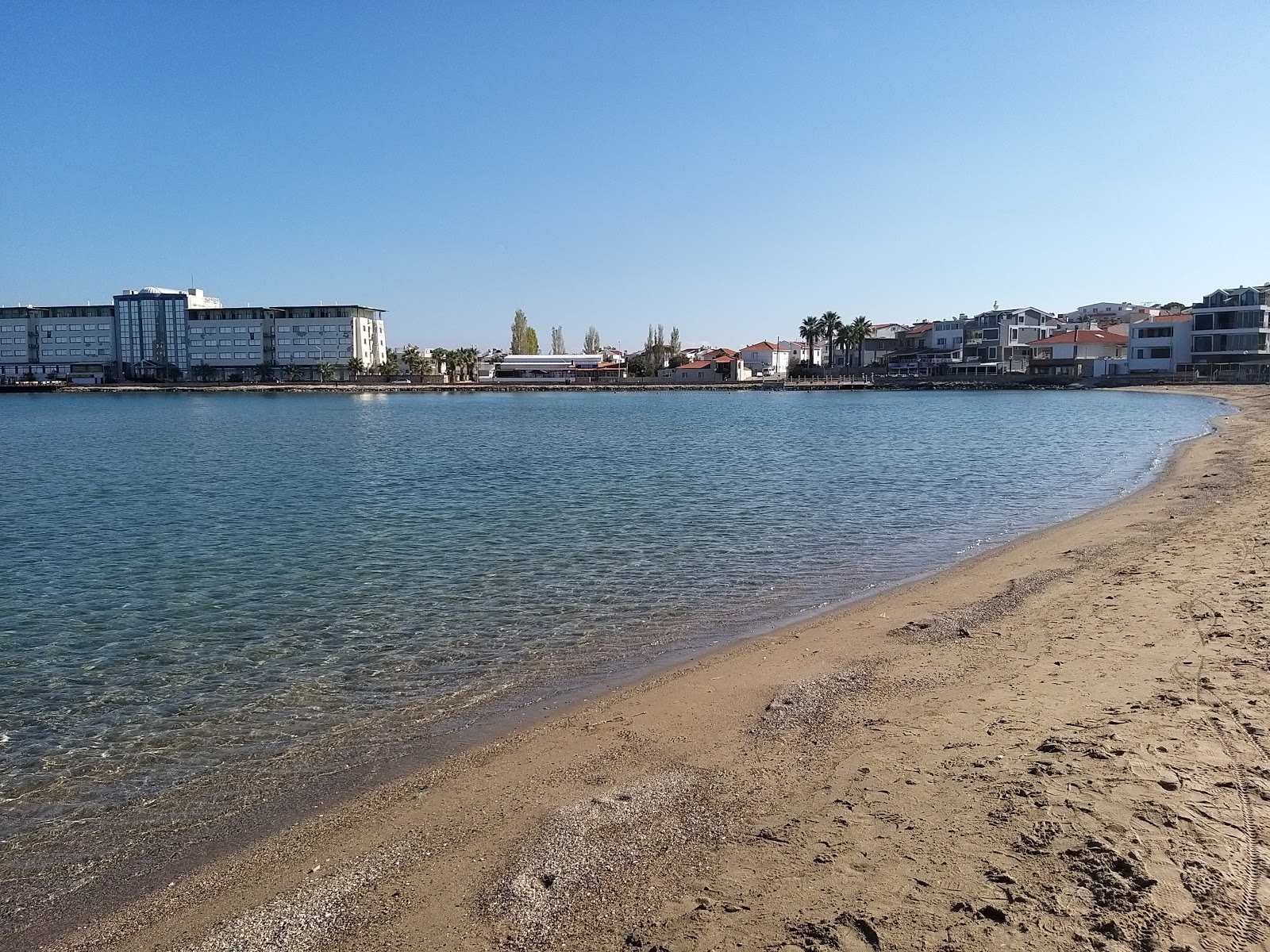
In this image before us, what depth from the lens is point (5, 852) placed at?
6.52 meters

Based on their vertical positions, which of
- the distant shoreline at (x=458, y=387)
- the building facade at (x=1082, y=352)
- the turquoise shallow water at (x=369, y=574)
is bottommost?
the turquoise shallow water at (x=369, y=574)

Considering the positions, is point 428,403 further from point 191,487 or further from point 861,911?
point 861,911

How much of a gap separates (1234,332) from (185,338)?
537 ft

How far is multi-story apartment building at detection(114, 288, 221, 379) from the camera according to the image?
510 ft

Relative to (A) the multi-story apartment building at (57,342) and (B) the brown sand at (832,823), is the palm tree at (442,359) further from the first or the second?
(B) the brown sand at (832,823)

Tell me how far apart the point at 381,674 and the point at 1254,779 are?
8.50m

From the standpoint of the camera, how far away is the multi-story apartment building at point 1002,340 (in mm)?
129875

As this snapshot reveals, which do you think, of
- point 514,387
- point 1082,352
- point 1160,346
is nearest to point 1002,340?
point 1082,352

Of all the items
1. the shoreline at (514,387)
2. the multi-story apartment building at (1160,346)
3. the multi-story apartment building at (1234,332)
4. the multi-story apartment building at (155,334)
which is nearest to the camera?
the multi-story apartment building at (1234,332)

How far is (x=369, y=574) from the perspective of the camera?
51.6ft

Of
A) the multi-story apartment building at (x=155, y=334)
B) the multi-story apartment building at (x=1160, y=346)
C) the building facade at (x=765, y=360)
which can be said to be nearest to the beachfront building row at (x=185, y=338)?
the multi-story apartment building at (x=155, y=334)

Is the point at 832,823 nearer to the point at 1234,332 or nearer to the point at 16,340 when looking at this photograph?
the point at 1234,332

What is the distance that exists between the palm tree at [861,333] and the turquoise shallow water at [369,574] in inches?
4141

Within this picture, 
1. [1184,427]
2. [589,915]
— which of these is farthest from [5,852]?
[1184,427]
